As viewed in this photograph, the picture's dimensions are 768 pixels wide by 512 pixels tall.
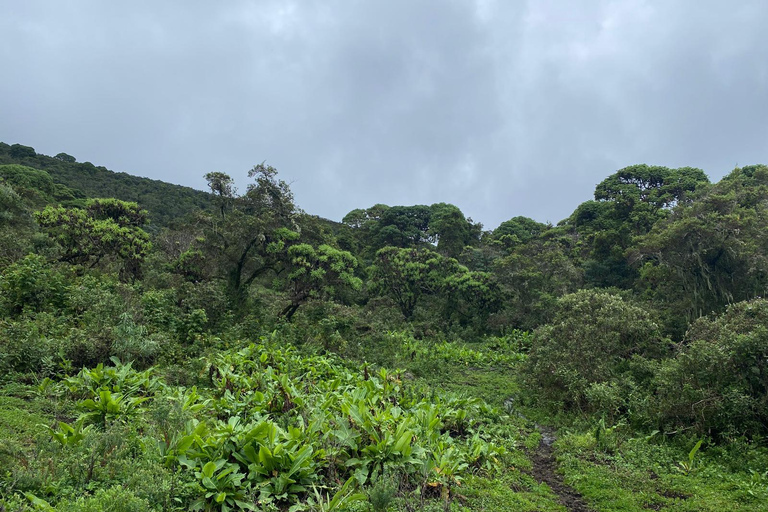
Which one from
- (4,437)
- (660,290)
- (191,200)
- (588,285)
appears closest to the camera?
(4,437)

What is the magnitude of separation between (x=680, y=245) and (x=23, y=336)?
18732mm

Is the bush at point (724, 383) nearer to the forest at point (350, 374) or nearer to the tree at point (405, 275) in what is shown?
the forest at point (350, 374)

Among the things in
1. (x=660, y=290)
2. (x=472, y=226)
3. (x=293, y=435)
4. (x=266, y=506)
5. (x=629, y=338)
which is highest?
(x=472, y=226)

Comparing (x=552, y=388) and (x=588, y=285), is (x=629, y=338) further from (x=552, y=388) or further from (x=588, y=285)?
(x=588, y=285)

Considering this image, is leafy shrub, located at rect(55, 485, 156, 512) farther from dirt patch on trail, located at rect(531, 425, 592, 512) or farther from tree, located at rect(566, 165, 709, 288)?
tree, located at rect(566, 165, 709, 288)

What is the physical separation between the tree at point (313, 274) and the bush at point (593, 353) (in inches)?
281

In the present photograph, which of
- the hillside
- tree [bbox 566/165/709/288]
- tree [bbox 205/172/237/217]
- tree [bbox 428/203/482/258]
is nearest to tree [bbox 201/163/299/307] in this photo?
tree [bbox 205/172/237/217]

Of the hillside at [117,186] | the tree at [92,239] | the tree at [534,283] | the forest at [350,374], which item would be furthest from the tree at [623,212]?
the hillside at [117,186]

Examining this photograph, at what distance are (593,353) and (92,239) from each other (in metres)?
15.7

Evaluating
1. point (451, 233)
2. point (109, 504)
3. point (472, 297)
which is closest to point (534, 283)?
point (472, 297)

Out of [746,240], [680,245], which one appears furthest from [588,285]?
[746,240]

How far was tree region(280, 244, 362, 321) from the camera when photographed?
1479 centimetres

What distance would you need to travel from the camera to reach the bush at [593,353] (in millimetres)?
10211

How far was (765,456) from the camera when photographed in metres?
6.29
